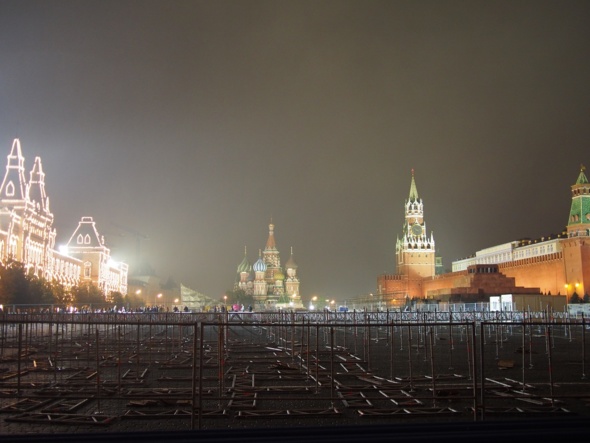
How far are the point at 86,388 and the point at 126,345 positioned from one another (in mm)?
13144

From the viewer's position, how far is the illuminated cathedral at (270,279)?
144m

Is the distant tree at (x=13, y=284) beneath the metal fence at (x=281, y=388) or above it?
above

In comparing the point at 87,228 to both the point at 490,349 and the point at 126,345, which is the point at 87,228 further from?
the point at 490,349

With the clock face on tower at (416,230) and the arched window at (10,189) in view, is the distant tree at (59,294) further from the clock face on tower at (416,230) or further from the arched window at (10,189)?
the clock face on tower at (416,230)

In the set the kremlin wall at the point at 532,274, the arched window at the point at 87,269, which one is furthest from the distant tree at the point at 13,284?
the kremlin wall at the point at 532,274

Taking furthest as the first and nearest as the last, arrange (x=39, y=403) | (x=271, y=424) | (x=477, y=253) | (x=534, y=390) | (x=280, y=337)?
(x=477, y=253) < (x=280, y=337) < (x=534, y=390) < (x=39, y=403) < (x=271, y=424)

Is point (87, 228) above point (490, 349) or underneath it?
above

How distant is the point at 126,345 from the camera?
25750 mm

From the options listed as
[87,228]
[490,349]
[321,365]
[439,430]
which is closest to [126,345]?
[321,365]

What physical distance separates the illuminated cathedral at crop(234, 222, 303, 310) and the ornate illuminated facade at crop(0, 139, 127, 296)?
2296 inches

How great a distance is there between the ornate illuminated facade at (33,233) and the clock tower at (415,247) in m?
71.8

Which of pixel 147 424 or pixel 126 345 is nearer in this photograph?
pixel 147 424

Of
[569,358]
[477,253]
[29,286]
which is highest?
[477,253]

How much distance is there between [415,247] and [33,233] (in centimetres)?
9262
